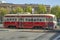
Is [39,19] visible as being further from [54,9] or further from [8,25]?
[54,9]

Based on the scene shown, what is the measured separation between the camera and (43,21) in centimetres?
3606

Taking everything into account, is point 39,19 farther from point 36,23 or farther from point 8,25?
point 8,25

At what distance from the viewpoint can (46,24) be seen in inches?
1400

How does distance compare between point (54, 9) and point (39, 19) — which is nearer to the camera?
point (39, 19)

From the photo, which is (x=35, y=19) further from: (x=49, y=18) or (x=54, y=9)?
(x=54, y=9)

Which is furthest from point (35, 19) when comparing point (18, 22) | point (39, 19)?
point (18, 22)

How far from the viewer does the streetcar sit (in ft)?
118

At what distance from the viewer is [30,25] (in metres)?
36.2

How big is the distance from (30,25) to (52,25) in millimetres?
3852

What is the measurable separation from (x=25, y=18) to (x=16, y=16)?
1.69 m

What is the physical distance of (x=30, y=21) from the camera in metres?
36.4

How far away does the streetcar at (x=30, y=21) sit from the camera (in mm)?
35875

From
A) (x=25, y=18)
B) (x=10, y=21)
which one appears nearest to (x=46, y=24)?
(x=25, y=18)

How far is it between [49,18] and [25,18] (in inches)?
162
